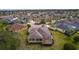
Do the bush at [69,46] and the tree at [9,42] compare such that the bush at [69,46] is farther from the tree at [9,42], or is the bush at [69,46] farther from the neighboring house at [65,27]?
the tree at [9,42]

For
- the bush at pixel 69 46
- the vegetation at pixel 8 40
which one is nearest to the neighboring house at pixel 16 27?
the vegetation at pixel 8 40

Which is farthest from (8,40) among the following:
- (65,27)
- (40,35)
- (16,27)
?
(65,27)

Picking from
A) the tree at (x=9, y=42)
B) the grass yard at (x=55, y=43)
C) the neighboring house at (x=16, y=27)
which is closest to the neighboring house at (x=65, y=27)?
the grass yard at (x=55, y=43)

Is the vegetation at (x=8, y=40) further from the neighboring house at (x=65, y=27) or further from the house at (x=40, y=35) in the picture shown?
the neighboring house at (x=65, y=27)

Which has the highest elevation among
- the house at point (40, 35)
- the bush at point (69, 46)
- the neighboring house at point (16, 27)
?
the neighboring house at point (16, 27)

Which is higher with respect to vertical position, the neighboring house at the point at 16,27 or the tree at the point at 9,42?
the neighboring house at the point at 16,27

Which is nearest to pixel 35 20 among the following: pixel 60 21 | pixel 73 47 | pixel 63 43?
pixel 60 21

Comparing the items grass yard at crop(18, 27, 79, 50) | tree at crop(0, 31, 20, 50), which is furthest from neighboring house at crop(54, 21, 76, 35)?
tree at crop(0, 31, 20, 50)
